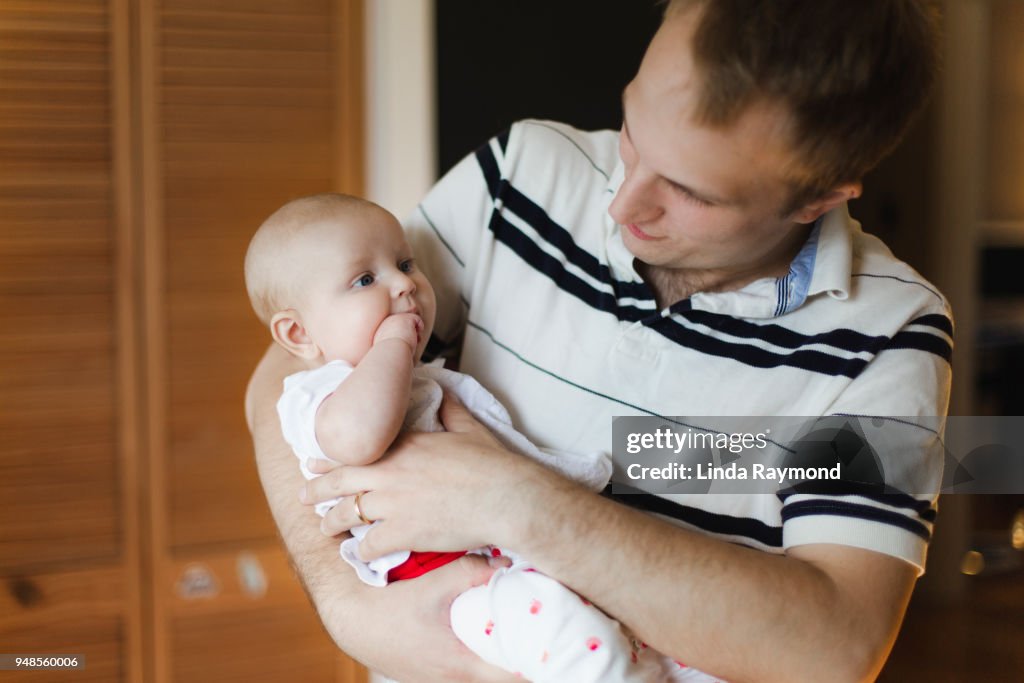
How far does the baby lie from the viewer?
104 centimetres

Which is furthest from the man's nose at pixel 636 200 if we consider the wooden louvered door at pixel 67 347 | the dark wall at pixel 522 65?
the wooden louvered door at pixel 67 347

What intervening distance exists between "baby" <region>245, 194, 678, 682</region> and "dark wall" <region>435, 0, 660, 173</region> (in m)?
1.22

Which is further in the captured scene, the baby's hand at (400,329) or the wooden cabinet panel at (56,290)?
the wooden cabinet panel at (56,290)

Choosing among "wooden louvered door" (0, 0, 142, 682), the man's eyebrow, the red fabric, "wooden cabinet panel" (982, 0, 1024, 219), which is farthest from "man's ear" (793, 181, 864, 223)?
"wooden cabinet panel" (982, 0, 1024, 219)

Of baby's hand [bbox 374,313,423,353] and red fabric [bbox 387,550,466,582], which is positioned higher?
baby's hand [bbox 374,313,423,353]

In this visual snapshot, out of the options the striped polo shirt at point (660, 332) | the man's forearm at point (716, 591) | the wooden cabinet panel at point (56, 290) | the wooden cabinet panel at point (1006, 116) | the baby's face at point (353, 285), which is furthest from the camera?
the wooden cabinet panel at point (1006, 116)

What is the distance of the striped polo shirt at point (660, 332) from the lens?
115 cm

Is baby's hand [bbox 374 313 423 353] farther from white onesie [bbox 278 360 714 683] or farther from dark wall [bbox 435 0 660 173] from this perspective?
dark wall [bbox 435 0 660 173]

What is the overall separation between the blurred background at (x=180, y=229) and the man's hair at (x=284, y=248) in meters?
1.23

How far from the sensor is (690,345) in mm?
1260

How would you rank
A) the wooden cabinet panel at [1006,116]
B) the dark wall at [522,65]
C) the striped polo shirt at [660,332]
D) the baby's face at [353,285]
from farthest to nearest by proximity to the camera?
1. the wooden cabinet panel at [1006,116]
2. the dark wall at [522,65]
3. the baby's face at [353,285]
4. the striped polo shirt at [660,332]

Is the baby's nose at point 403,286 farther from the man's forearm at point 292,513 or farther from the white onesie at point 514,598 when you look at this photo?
the man's forearm at point 292,513

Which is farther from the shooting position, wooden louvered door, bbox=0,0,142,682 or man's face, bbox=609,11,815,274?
wooden louvered door, bbox=0,0,142,682

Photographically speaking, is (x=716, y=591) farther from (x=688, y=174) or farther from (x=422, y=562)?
(x=688, y=174)
